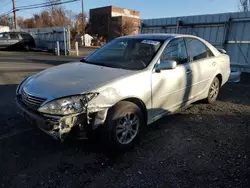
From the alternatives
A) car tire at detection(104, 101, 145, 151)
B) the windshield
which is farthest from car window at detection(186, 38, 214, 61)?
car tire at detection(104, 101, 145, 151)

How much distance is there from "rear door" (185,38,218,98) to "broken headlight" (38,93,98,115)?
2.32 m

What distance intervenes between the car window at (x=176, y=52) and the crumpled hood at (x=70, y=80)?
2.75ft

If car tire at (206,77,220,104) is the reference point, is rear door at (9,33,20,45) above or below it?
above

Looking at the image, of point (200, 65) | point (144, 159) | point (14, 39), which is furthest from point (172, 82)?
point (14, 39)

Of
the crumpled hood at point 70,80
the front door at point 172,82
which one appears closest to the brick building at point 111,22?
the front door at point 172,82

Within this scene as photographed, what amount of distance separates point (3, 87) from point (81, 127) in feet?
16.0

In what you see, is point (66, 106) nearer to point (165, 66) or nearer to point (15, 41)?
point (165, 66)

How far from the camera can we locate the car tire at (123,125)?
2.69 meters

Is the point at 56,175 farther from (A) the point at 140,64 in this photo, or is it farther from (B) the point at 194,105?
(B) the point at 194,105

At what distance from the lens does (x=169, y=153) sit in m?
3.03

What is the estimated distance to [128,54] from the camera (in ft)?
12.1

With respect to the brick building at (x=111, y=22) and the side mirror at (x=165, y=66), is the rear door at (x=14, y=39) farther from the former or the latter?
the brick building at (x=111, y=22)

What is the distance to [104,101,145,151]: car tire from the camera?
8.83 feet

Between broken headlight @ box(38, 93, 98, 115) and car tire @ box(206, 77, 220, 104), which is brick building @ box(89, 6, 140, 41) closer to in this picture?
car tire @ box(206, 77, 220, 104)
